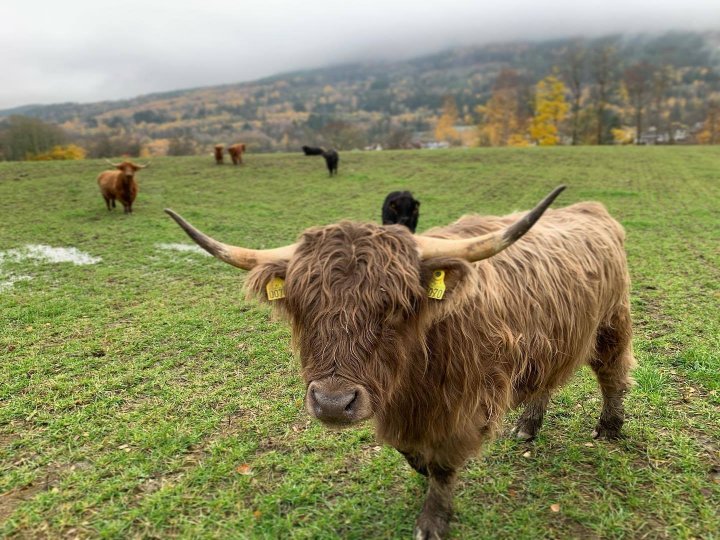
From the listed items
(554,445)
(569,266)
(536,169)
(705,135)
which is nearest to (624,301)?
(569,266)

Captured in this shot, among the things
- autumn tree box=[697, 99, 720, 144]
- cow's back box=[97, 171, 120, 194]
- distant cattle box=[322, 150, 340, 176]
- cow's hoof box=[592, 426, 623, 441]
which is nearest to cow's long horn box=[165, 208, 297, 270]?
cow's hoof box=[592, 426, 623, 441]

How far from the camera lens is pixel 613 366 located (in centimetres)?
397

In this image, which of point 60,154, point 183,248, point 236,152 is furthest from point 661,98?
point 60,154

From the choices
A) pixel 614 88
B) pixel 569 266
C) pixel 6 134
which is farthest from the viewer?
pixel 614 88

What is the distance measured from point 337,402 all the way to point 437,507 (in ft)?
5.11

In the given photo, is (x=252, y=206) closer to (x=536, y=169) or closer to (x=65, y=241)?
(x=65, y=241)

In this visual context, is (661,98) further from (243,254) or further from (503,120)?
(243,254)

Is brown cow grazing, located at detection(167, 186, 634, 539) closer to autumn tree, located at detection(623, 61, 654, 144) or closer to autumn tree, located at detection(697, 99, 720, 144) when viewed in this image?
autumn tree, located at detection(623, 61, 654, 144)

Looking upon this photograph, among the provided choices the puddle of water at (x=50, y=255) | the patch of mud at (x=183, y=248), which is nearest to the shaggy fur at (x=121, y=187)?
the puddle of water at (x=50, y=255)

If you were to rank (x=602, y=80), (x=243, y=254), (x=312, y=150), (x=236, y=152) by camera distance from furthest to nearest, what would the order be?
(x=602, y=80) < (x=312, y=150) < (x=236, y=152) < (x=243, y=254)

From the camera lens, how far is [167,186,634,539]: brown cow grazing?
2.31 meters

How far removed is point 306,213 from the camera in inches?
596

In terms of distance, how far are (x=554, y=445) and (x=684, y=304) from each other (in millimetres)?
4133

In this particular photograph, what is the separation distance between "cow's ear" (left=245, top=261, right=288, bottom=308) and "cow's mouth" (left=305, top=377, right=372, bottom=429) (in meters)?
0.58
